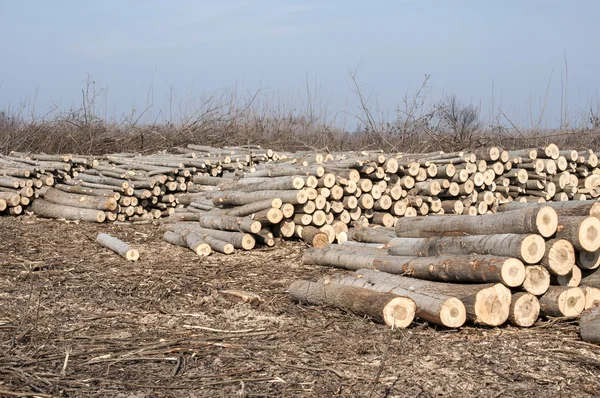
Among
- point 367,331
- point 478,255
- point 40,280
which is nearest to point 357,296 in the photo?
point 367,331

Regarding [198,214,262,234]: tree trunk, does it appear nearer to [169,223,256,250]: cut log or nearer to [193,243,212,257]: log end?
[169,223,256,250]: cut log

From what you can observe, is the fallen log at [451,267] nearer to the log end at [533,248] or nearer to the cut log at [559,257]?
the log end at [533,248]

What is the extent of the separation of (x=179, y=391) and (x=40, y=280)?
12.4 ft

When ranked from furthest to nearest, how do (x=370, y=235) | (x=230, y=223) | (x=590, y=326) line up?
(x=230, y=223)
(x=370, y=235)
(x=590, y=326)

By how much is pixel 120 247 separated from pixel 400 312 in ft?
15.7

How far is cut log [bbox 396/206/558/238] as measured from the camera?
5387mm

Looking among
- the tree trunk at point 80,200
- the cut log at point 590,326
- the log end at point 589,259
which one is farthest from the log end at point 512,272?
the tree trunk at point 80,200

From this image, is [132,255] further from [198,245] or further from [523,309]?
[523,309]

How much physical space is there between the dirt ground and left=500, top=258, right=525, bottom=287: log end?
39cm

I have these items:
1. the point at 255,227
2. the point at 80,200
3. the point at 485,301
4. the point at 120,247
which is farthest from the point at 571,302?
the point at 80,200

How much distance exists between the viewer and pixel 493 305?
201 inches

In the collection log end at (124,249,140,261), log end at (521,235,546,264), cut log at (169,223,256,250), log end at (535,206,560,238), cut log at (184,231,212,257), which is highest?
log end at (535,206,560,238)

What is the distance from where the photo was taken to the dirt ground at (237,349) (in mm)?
4051

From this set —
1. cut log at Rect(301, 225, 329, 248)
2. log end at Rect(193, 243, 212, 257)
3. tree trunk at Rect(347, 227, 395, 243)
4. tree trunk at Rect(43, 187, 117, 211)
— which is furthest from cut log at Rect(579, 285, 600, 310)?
tree trunk at Rect(43, 187, 117, 211)
